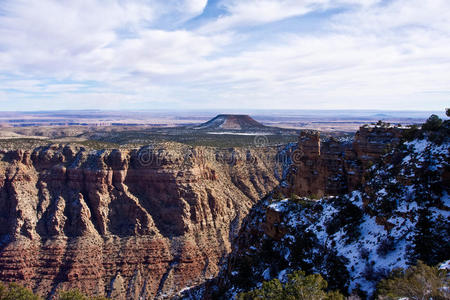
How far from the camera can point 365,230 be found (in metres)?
16.8

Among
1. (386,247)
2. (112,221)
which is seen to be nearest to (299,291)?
(386,247)

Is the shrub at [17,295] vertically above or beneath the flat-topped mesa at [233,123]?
beneath

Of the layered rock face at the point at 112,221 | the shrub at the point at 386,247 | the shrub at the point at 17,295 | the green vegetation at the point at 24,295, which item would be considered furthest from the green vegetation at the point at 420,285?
the layered rock face at the point at 112,221

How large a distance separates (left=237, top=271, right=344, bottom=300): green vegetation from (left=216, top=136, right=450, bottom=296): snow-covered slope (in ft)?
5.80

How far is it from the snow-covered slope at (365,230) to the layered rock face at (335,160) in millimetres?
4334

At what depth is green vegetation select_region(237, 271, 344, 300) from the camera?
504 inches

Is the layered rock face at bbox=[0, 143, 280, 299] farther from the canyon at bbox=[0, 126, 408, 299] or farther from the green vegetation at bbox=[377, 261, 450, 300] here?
the green vegetation at bbox=[377, 261, 450, 300]

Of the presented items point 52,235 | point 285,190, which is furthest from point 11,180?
point 285,190

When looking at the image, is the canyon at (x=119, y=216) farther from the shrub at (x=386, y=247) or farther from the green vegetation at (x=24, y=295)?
the green vegetation at (x=24, y=295)

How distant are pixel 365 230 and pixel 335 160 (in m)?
12.1

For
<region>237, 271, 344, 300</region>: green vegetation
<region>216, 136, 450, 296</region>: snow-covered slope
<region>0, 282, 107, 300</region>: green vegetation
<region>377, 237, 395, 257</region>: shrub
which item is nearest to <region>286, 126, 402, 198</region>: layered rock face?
<region>216, 136, 450, 296</region>: snow-covered slope

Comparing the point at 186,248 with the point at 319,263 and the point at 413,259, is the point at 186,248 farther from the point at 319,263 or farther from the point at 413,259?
the point at 413,259

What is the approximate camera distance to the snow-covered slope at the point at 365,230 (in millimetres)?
14094

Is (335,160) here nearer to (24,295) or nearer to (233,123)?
(24,295)
